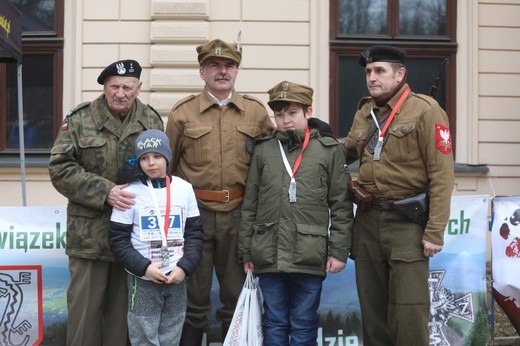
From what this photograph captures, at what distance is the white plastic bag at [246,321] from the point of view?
5176 mm

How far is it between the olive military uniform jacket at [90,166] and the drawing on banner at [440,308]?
2.31 meters

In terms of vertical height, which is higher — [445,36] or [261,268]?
[445,36]

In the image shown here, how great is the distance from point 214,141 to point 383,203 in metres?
1.15

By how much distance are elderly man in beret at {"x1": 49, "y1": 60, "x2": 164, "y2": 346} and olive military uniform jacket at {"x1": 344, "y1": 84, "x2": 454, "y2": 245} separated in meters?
1.49

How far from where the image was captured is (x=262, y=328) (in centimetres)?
535

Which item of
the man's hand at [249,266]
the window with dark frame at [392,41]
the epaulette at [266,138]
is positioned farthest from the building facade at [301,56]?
the man's hand at [249,266]

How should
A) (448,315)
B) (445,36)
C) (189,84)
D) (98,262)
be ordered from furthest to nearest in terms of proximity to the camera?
(445,36) → (189,84) → (448,315) → (98,262)

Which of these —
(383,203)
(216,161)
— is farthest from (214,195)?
(383,203)

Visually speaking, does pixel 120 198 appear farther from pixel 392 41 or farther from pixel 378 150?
pixel 392 41

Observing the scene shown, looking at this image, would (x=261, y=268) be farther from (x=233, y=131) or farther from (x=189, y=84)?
(x=189, y=84)

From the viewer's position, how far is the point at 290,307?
17.5ft

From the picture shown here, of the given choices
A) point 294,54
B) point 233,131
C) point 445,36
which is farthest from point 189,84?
point 233,131

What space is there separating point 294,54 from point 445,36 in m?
2.01

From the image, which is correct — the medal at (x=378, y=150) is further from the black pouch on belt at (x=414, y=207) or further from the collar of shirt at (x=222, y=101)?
the collar of shirt at (x=222, y=101)
